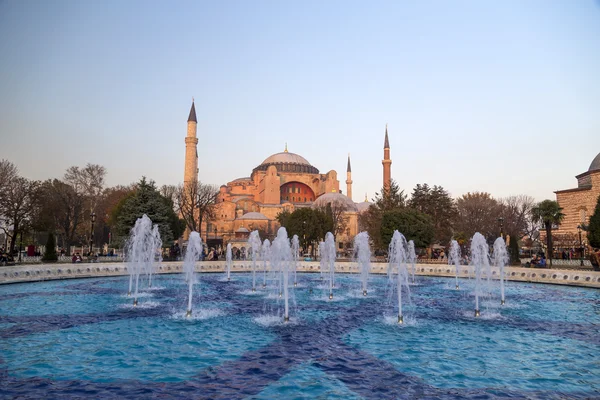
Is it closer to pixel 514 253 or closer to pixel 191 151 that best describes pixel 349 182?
pixel 191 151

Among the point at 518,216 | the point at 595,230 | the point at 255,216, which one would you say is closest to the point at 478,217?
the point at 518,216

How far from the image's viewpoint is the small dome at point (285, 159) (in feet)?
216

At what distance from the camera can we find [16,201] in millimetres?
26188

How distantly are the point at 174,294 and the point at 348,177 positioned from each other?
61574 mm

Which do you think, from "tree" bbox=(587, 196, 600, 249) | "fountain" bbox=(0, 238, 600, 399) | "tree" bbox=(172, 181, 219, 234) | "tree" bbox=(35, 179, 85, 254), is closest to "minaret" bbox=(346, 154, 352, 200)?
"tree" bbox=(172, 181, 219, 234)

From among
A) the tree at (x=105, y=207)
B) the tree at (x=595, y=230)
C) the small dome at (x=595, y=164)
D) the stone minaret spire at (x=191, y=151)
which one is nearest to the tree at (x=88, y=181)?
the tree at (x=105, y=207)

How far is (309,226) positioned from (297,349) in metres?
26.5

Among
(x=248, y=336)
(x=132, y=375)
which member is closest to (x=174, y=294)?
(x=248, y=336)

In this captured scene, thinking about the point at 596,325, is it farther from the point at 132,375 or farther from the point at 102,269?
the point at 102,269

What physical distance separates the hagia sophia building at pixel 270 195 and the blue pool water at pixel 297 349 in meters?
34.4

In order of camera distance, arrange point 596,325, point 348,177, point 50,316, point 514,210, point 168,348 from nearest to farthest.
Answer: point 168,348 → point 596,325 → point 50,316 → point 514,210 → point 348,177

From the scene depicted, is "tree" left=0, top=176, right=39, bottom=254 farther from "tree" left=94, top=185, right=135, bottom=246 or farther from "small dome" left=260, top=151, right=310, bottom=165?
"small dome" left=260, top=151, right=310, bottom=165

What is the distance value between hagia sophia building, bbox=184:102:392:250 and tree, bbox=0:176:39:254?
18286 millimetres

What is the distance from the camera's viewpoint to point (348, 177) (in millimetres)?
72375
